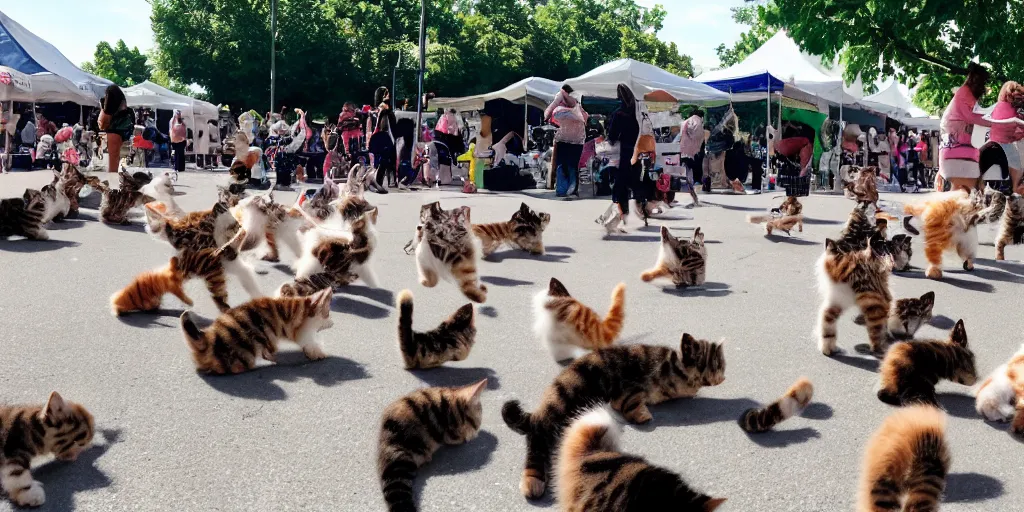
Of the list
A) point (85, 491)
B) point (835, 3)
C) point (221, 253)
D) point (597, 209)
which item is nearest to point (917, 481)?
point (85, 491)

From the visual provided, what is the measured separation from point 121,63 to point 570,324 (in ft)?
258

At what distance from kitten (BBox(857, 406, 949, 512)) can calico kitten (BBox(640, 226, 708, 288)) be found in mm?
5452

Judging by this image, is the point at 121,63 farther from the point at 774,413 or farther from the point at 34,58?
the point at 774,413

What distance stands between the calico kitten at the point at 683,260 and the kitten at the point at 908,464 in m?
5.45

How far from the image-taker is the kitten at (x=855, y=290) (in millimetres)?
5953

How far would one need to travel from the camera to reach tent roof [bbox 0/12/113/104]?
89.3ft

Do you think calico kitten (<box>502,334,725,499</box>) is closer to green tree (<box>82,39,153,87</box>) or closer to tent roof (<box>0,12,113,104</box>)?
tent roof (<box>0,12,113,104</box>)

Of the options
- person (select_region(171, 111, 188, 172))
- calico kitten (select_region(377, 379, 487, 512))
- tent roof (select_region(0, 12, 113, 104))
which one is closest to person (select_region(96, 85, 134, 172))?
person (select_region(171, 111, 188, 172))

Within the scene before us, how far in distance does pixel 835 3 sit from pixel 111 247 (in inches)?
571

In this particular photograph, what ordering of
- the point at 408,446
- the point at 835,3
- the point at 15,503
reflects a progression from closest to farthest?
the point at 15,503
the point at 408,446
the point at 835,3

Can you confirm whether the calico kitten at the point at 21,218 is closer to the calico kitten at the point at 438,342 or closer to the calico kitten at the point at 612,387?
the calico kitten at the point at 438,342

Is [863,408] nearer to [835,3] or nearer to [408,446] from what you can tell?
[408,446]

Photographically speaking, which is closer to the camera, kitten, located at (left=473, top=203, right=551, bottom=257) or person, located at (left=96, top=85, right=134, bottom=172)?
kitten, located at (left=473, top=203, right=551, bottom=257)

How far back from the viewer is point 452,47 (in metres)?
48.2
